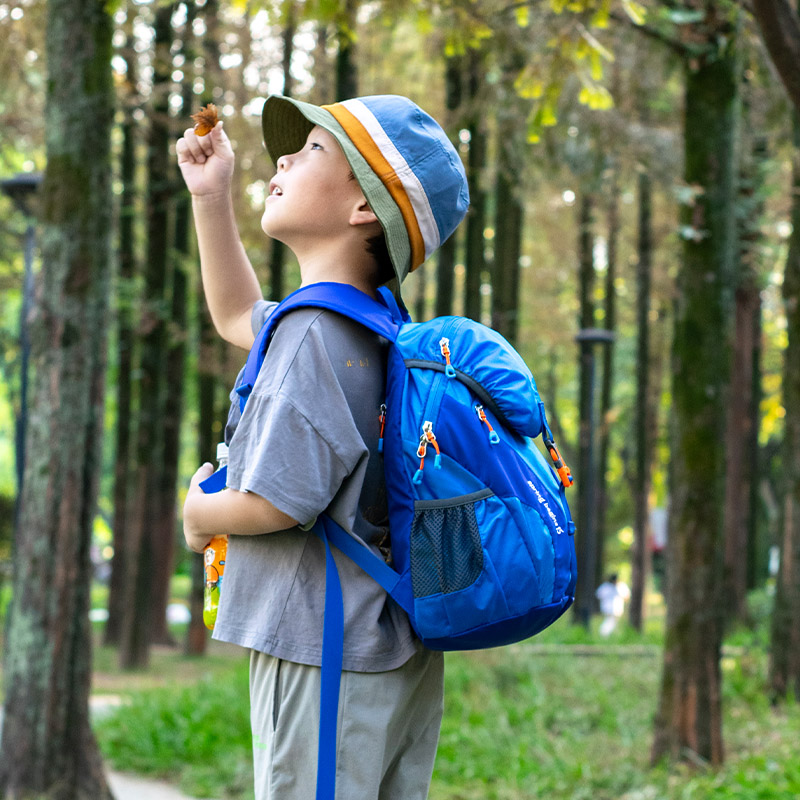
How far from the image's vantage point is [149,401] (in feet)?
46.2

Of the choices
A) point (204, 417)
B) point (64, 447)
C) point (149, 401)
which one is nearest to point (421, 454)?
point (64, 447)

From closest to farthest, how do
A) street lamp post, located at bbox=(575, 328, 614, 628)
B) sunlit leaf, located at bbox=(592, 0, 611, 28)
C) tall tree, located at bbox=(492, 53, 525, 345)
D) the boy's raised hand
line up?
the boy's raised hand
sunlit leaf, located at bbox=(592, 0, 611, 28)
tall tree, located at bbox=(492, 53, 525, 345)
street lamp post, located at bbox=(575, 328, 614, 628)

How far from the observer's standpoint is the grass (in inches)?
249

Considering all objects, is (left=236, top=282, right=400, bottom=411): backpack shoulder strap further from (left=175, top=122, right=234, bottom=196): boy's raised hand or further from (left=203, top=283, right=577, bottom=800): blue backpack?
(left=175, top=122, right=234, bottom=196): boy's raised hand

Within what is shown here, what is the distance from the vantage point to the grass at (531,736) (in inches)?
249

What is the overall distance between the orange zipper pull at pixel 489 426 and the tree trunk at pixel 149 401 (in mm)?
12432

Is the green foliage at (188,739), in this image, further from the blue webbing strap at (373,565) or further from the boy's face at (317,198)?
the boy's face at (317,198)

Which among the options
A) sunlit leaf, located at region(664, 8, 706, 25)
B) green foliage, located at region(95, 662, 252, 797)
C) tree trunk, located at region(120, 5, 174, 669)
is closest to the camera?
sunlit leaf, located at region(664, 8, 706, 25)

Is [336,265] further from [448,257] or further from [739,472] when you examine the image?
[739,472]

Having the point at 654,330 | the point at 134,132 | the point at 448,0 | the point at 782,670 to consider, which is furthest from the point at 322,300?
the point at 654,330

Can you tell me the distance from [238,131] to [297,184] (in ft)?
32.9

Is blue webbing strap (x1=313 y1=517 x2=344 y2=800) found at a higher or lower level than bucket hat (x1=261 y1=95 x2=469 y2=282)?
lower

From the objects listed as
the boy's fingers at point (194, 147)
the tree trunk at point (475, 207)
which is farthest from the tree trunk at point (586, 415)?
the boy's fingers at point (194, 147)

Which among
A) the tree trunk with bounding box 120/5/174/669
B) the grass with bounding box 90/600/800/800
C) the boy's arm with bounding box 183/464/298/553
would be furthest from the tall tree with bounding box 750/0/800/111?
the tree trunk with bounding box 120/5/174/669
